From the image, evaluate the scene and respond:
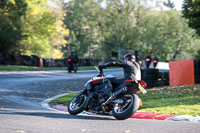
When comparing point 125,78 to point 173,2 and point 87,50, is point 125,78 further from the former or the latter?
point 87,50

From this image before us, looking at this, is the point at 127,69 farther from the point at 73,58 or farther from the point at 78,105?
the point at 73,58

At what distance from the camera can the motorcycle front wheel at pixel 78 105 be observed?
9312mm

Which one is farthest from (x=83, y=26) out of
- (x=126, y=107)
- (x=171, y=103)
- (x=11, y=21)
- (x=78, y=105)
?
(x=126, y=107)

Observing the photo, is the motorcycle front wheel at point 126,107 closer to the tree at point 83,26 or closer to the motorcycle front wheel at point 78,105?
the motorcycle front wheel at point 78,105

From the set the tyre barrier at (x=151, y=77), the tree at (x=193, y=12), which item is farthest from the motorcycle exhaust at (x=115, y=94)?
the tree at (x=193, y=12)

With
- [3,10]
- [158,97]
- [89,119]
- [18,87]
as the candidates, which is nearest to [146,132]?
[89,119]

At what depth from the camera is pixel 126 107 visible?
8.41 meters

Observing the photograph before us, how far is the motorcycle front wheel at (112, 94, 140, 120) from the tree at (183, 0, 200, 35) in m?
11.4

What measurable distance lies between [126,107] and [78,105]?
1.61 meters

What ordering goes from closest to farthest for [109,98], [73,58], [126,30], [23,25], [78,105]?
[109,98]
[78,105]
[73,58]
[23,25]
[126,30]

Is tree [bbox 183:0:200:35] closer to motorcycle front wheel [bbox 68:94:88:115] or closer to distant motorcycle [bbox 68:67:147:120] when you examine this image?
distant motorcycle [bbox 68:67:147:120]

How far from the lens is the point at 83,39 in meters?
68.4

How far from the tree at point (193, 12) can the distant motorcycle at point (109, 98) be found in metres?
10.8

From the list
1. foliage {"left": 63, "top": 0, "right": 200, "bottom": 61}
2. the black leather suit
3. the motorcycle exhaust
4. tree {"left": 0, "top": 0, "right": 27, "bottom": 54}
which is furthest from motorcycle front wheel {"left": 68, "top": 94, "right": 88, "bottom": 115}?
foliage {"left": 63, "top": 0, "right": 200, "bottom": 61}
